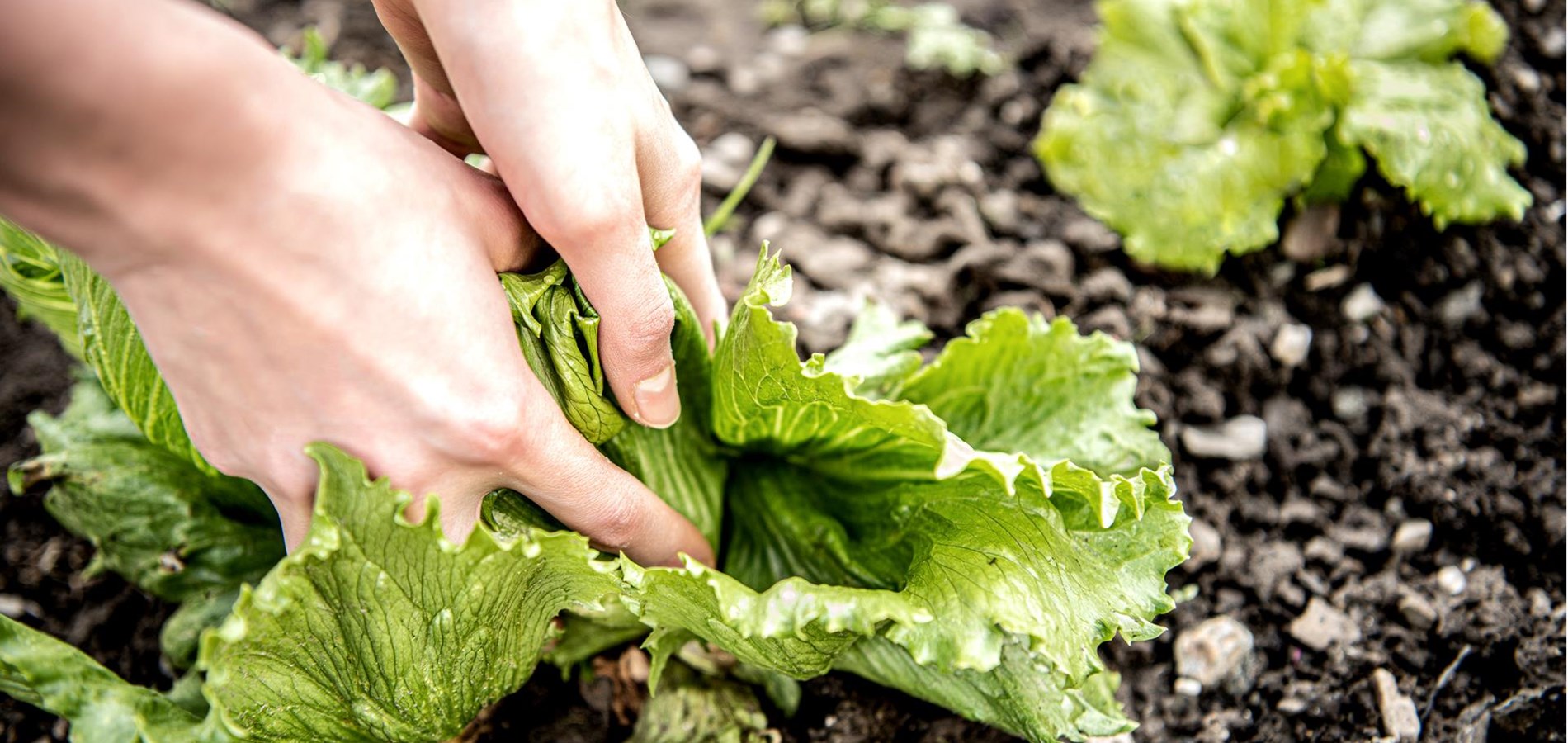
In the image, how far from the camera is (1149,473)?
2037 millimetres

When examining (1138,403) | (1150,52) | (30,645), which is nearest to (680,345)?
(30,645)

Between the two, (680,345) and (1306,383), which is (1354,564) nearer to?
(1306,383)

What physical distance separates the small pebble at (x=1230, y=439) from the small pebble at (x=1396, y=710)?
0.71 metres

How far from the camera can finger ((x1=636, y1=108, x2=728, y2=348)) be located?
1874mm

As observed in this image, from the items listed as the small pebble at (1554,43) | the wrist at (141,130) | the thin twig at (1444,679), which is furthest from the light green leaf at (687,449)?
the small pebble at (1554,43)

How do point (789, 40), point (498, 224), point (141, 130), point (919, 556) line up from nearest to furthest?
point (141, 130) < point (498, 224) < point (919, 556) < point (789, 40)

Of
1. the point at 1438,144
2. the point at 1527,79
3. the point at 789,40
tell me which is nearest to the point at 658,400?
the point at 1438,144

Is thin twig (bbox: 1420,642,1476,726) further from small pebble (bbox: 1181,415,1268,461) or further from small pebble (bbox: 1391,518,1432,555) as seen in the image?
small pebble (bbox: 1181,415,1268,461)

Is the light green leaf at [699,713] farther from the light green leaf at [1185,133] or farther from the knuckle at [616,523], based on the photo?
the light green leaf at [1185,133]

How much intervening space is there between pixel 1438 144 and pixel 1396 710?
1.71 meters

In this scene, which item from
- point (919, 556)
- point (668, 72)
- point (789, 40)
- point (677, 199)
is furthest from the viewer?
point (789, 40)

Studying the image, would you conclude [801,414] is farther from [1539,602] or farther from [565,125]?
[1539,602]

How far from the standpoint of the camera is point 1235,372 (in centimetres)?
326

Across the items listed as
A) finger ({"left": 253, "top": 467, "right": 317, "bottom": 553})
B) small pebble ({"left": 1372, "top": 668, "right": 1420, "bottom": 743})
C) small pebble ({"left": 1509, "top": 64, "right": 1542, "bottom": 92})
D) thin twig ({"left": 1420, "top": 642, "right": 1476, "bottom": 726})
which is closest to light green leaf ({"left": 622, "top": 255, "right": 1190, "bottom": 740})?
finger ({"left": 253, "top": 467, "right": 317, "bottom": 553})
